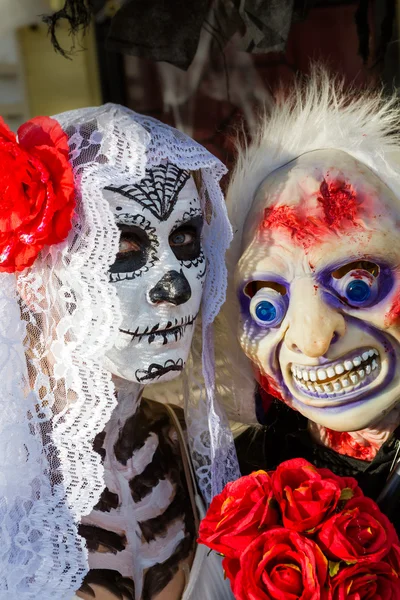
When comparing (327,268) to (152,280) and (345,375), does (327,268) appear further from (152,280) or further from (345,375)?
(152,280)

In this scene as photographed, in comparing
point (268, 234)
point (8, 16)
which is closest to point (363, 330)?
point (268, 234)

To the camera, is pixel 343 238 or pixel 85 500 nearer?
pixel 85 500

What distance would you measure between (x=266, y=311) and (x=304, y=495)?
45cm

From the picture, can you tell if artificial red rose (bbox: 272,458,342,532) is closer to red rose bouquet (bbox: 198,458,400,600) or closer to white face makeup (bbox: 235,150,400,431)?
red rose bouquet (bbox: 198,458,400,600)

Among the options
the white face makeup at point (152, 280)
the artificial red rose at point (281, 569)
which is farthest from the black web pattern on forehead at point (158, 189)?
the artificial red rose at point (281, 569)

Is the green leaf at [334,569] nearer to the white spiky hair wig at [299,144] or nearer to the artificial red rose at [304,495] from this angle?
the artificial red rose at [304,495]

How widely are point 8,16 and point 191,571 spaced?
2.04 metres

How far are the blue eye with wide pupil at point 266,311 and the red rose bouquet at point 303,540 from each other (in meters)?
0.37

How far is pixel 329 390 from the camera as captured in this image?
162 centimetres

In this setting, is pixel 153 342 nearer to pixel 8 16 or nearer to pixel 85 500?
pixel 85 500

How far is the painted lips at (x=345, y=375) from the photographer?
62.9 inches

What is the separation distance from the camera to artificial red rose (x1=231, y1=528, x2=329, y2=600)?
1.27m

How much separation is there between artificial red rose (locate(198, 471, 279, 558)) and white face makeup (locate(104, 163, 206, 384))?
312 mm

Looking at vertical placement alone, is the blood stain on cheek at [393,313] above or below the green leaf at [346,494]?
above
